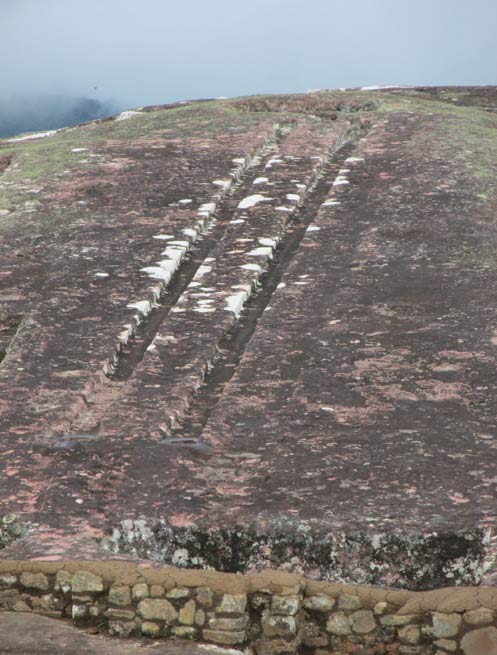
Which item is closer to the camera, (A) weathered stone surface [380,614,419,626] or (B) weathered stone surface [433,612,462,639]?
(B) weathered stone surface [433,612,462,639]

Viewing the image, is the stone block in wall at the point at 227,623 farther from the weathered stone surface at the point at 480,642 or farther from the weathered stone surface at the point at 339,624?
the weathered stone surface at the point at 480,642

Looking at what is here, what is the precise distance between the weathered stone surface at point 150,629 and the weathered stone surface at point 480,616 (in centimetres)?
220

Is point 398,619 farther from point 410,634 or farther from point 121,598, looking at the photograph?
point 121,598

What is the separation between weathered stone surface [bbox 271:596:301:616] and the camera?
823 cm

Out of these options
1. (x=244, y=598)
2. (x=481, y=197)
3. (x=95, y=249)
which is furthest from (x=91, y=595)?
(x=481, y=197)

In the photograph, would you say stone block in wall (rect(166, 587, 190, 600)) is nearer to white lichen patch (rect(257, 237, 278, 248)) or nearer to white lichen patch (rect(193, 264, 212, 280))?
white lichen patch (rect(193, 264, 212, 280))

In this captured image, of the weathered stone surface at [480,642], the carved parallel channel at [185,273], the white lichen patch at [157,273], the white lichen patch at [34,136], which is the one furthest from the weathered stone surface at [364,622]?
the white lichen patch at [34,136]

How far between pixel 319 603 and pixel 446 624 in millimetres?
962

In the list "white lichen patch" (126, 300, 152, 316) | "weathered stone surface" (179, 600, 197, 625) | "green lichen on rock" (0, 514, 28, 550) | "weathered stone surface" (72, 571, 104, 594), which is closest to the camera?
"weathered stone surface" (179, 600, 197, 625)

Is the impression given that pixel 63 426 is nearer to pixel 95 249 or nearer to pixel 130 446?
pixel 130 446

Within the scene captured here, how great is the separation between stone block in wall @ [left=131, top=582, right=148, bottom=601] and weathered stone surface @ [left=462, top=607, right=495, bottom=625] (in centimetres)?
229

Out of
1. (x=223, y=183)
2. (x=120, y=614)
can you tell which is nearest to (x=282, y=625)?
(x=120, y=614)

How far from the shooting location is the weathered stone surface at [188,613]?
8156 mm

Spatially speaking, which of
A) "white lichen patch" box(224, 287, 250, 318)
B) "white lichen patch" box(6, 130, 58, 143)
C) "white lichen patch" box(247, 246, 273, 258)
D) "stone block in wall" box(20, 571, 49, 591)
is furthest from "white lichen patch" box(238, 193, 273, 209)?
"white lichen patch" box(6, 130, 58, 143)
